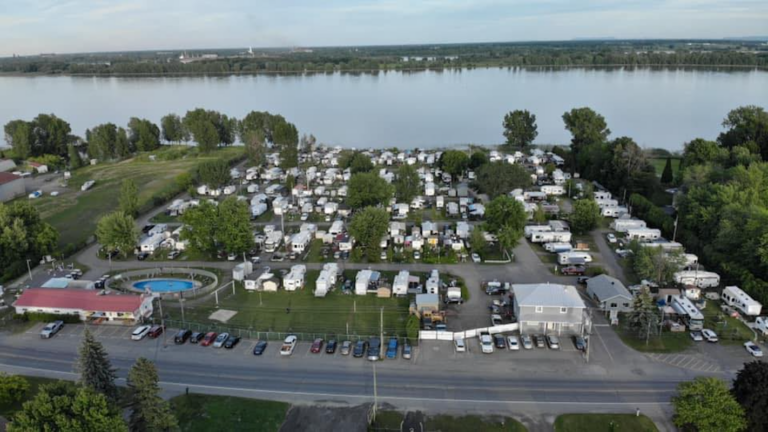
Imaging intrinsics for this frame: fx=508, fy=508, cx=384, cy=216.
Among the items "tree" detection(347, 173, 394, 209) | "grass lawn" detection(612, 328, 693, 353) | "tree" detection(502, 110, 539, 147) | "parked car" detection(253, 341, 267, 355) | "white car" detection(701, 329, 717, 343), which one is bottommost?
"grass lawn" detection(612, 328, 693, 353)

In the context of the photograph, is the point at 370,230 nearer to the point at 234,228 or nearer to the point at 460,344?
the point at 234,228

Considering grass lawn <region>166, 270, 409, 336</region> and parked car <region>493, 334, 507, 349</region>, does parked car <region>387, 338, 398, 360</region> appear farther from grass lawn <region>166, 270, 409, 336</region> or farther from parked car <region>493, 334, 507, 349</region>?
parked car <region>493, 334, 507, 349</region>

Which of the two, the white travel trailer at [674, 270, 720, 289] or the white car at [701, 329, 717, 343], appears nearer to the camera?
the white car at [701, 329, 717, 343]

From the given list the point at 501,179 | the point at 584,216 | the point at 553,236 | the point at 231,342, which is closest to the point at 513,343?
the point at 231,342

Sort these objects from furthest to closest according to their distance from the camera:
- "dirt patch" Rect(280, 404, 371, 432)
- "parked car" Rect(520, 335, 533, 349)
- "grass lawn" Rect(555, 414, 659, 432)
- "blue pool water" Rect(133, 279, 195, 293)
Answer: "blue pool water" Rect(133, 279, 195, 293) → "parked car" Rect(520, 335, 533, 349) → "dirt patch" Rect(280, 404, 371, 432) → "grass lawn" Rect(555, 414, 659, 432)

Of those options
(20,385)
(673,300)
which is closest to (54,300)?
(20,385)

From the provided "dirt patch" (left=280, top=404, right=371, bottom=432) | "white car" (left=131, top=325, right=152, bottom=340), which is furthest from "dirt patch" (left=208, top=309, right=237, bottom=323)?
"dirt patch" (left=280, top=404, right=371, bottom=432)
